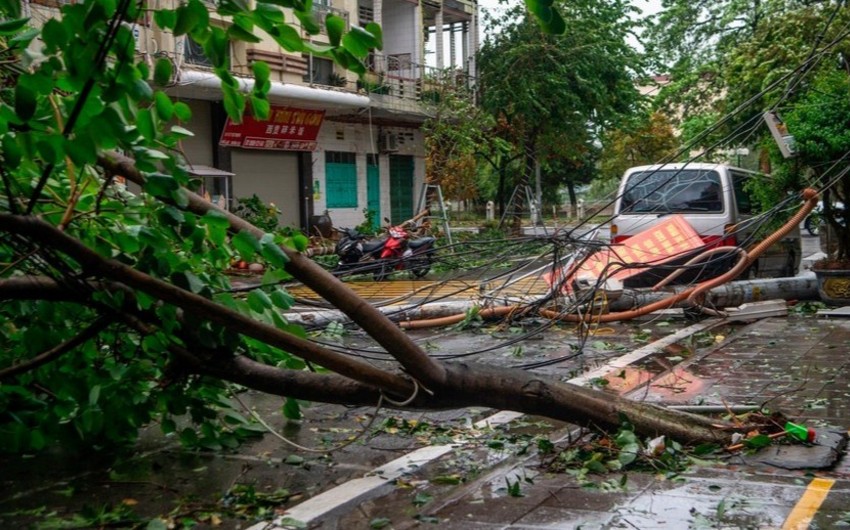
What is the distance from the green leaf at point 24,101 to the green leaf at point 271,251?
130 cm

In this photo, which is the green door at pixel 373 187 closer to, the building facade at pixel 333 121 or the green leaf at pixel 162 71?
the building facade at pixel 333 121

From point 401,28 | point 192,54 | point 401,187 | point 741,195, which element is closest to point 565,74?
point 401,28

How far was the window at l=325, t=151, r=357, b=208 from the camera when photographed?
26266 mm

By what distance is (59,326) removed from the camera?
5.82 metres

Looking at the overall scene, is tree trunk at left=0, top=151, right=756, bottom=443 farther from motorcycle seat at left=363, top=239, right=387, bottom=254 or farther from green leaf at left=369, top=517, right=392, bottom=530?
motorcycle seat at left=363, top=239, right=387, bottom=254

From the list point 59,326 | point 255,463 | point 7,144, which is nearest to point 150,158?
point 7,144

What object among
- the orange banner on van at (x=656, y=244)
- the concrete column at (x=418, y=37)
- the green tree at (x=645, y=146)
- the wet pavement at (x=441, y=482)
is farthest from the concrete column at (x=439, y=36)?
the wet pavement at (x=441, y=482)

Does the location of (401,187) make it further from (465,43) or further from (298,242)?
Answer: (298,242)

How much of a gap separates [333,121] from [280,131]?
9.85 feet

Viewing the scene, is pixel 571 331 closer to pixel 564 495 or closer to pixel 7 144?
pixel 564 495

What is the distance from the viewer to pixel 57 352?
205 inches

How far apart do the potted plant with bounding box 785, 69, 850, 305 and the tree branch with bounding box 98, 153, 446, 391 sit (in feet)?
29.0

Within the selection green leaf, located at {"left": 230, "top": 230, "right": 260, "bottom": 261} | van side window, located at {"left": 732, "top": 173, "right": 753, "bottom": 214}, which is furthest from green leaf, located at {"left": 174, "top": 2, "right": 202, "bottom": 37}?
van side window, located at {"left": 732, "top": 173, "right": 753, "bottom": 214}

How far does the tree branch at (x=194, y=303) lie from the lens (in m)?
4.58
